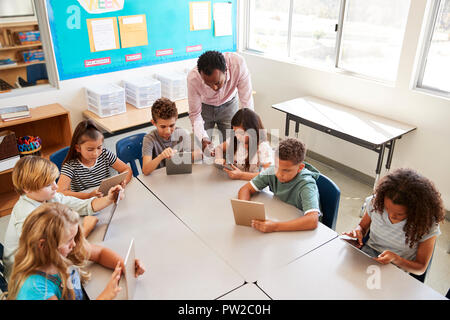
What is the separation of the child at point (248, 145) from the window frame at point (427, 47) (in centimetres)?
159

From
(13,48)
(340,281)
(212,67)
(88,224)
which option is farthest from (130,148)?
(13,48)

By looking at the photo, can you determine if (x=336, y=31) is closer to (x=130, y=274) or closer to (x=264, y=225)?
(x=264, y=225)

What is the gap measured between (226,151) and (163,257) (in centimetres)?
114

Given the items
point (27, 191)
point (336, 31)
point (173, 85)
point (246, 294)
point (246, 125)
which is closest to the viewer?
point (246, 294)

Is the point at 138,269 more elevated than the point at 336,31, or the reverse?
the point at 336,31

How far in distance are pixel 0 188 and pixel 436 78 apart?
3.95 m

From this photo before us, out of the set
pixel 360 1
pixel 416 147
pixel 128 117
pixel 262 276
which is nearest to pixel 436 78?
pixel 416 147

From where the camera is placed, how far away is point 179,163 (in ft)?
7.37

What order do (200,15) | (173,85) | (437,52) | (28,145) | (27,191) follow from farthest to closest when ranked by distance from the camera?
(200,15)
(173,85)
(28,145)
(437,52)
(27,191)

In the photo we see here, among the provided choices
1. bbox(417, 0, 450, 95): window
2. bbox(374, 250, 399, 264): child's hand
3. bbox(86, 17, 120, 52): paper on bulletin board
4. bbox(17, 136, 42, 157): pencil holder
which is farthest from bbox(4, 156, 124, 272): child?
bbox(417, 0, 450, 95): window

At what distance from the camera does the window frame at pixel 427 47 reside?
9.32ft

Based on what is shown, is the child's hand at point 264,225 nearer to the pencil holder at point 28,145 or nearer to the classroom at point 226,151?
the classroom at point 226,151

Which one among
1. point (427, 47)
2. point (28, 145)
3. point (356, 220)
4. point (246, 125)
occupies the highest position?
point (427, 47)

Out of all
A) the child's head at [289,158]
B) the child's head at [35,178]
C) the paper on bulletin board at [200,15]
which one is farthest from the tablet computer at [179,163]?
the paper on bulletin board at [200,15]
